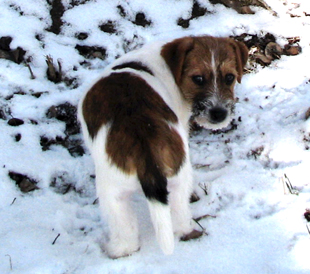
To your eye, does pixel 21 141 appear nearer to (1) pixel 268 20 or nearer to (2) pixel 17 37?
(2) pixel 17 37

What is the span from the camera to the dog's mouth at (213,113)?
319 cm

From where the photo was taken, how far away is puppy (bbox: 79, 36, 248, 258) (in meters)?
2.54

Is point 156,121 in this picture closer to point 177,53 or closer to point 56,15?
point 177,53

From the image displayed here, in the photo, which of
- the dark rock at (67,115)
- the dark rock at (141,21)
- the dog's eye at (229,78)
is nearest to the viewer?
the dog's eye at (229,78)

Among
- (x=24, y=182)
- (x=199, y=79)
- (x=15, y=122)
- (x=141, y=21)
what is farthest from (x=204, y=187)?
(x=141, y=21)

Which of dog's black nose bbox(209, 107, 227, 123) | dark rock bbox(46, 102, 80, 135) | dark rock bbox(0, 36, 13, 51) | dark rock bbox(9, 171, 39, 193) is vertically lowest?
dark rock bbox(9, 171, 39, 193)

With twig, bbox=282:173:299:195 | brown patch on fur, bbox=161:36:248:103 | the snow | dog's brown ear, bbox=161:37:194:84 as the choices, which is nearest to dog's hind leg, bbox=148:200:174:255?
the snow

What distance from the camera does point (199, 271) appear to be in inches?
113

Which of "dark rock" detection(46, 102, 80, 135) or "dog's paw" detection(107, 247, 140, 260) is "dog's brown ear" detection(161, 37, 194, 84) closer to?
"dark rock" detection(46, 102, 80, 135)

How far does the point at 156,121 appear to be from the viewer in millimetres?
2648

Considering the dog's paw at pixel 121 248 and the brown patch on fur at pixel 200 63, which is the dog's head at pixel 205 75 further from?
the dog's paw at pixel 121 248

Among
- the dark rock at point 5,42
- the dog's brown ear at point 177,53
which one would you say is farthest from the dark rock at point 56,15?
the dog's brown ear at point 177,53

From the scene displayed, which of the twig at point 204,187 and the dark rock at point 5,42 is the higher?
the dark rock at point 5,42

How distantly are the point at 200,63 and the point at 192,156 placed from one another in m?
0.99
